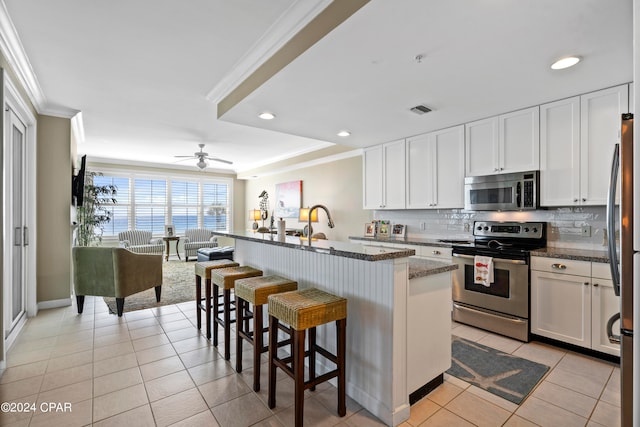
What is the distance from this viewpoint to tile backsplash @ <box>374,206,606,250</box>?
9.47ft

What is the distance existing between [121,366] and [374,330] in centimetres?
207

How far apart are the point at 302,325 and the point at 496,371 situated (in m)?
1.69

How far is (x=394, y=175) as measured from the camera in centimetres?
439

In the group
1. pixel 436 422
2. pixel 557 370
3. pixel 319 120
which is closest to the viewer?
pixel 436 422

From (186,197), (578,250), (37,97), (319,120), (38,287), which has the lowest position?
(38,287)

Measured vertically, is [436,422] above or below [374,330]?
below

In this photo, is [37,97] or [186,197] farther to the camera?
[186,197]

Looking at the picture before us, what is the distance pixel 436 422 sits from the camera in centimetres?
178

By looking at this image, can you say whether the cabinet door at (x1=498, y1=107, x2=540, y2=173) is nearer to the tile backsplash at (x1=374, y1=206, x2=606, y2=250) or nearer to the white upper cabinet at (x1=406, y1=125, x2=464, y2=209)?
the white upper cabinet at (x1=406, y1=125, x2=464, y2=209)

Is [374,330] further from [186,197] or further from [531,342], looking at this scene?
[186,197]

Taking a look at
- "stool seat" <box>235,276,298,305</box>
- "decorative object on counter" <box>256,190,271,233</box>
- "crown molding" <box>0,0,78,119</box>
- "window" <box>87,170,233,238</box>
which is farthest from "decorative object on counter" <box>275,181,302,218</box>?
"stool seat" <box>235,276,298,305</box>

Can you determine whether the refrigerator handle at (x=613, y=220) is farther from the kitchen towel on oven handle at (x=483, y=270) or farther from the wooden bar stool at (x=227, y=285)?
the wooden bar stool at (x=227, y=285)

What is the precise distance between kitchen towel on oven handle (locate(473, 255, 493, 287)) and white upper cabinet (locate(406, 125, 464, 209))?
2.60 ft

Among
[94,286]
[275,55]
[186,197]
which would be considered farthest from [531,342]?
[186,197]
